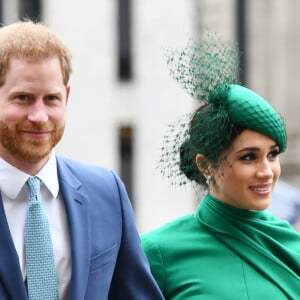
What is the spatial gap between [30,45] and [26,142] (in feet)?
0.97

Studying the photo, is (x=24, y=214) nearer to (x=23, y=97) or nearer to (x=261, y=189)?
(x=23, y=97)

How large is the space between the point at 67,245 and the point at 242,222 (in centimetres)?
96

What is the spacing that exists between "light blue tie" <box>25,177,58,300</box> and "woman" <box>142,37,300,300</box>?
2.62ft

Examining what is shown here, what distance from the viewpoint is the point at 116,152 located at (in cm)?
1747

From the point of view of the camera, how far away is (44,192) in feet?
13.1

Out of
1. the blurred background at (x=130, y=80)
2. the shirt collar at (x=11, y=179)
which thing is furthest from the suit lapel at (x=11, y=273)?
the blurred background at (x=130, y=80)

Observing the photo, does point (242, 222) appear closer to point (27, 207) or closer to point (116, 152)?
point (27, 207)

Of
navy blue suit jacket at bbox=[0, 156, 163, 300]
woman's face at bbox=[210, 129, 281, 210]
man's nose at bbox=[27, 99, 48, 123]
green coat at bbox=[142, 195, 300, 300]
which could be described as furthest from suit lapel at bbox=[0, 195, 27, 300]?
woman's face at bbox=[210, 129, 281, 210]

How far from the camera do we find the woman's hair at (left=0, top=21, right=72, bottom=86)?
12.6 ft

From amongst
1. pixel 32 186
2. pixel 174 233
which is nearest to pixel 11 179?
pixel 32 186

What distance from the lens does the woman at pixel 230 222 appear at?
458cm

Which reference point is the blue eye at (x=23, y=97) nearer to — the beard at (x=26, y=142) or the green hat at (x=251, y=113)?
the beard at (x=26, y=142)

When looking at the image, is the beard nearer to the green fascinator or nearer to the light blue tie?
the light blue tie

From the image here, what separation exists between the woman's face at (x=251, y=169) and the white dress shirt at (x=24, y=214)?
847mm
